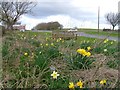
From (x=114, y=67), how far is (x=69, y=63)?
2.63ft

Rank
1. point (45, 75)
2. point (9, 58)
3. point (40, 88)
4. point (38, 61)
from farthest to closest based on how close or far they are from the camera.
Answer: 1. point (9, 58)
2. point (38, 61)
3. point (45, 75)
4. point (40, 88)

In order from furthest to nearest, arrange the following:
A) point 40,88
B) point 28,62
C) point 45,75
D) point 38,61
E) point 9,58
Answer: point 9,58, point 28,62, point 38,61, point 45,75, point 40,88

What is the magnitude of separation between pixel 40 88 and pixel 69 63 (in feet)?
3.41

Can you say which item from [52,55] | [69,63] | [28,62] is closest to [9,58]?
[28,62]

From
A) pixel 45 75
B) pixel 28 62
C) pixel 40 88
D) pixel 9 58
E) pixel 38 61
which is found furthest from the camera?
pixel 9 58

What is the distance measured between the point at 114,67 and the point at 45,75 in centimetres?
134

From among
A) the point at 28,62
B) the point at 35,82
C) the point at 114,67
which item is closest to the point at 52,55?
the point at 28,62

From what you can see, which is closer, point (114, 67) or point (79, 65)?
point (79, 65)

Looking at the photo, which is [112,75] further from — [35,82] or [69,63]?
[35,82]

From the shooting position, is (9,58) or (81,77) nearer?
(81,77)

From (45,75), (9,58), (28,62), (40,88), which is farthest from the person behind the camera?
(9,58)

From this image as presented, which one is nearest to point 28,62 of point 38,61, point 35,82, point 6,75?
point 38,61

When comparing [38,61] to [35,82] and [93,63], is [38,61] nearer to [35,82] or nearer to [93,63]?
[35,82]

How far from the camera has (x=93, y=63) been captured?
390 cm
